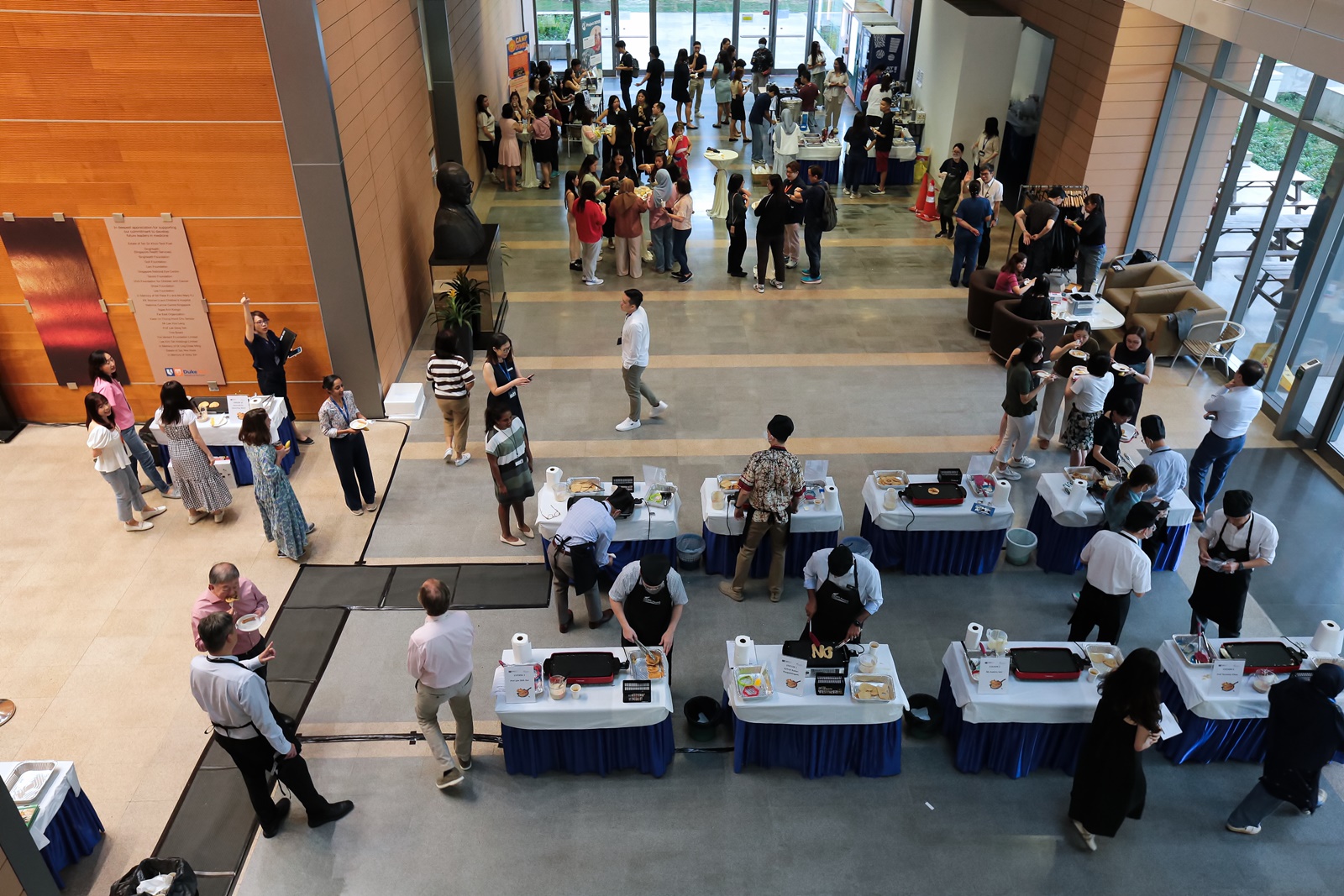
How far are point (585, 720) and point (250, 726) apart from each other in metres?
1.75

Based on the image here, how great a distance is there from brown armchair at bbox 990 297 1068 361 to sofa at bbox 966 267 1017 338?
11.3 inches

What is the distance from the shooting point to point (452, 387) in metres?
8.11

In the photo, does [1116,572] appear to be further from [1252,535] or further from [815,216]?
[815,216]

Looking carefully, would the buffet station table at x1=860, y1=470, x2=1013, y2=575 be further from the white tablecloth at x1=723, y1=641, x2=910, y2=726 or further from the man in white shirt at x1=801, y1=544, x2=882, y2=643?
the white tablecloth at x1=723, y1=641, x2=910, y2=726

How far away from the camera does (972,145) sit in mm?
14836

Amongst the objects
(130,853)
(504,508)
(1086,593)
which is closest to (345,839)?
(130,853)

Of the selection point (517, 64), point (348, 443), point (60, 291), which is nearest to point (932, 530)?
point (348, 443)

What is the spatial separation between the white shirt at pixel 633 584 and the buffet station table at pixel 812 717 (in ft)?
1.54

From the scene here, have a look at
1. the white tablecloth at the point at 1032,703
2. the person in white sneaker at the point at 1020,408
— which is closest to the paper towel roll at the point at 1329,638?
the white tablecloth at the point at 1032,703

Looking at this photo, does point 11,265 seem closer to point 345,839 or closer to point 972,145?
point 345,839

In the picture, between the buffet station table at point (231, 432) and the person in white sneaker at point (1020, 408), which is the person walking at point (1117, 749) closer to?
the person in white sneaker at point (1020, 408)

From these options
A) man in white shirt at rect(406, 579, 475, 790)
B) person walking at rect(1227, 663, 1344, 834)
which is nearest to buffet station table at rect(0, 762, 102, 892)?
man in white shirt at rect(406, 579, 475, 790)

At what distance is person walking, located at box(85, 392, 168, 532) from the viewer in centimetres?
703

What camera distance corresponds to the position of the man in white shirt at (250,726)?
454 cm
